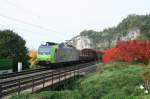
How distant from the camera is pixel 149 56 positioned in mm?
52531

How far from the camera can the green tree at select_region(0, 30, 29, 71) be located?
46625mm

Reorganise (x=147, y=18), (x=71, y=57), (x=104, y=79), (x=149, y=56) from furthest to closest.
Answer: (x=147, y=18), (x=71, y=57), (x=149, y=56), (x=104, y=79)

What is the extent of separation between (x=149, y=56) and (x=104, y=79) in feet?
71.1

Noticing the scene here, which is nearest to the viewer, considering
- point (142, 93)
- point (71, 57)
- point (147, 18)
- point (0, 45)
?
point (142, 93)

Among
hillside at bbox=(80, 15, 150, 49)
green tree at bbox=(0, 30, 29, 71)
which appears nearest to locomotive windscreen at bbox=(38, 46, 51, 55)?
green tree at bbox=(0, 30, 29, 71)

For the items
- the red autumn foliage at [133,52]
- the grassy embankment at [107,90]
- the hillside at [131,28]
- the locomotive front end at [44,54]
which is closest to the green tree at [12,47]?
the locomotive front end at [44,54]

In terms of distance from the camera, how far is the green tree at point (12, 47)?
153ft

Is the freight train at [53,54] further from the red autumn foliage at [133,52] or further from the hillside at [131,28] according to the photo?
the hillside at [131,28]

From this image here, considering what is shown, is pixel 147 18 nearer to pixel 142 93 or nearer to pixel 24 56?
pixel 24 56

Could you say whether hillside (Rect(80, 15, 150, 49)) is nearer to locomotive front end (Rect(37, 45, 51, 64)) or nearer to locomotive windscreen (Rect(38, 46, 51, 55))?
locomotive windscreen (Rect(38, 46, 51, 55))

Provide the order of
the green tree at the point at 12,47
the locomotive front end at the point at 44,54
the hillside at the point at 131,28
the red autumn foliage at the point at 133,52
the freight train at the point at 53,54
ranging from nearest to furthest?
the locomotive front end at the point at 44,54, the freight train at the point at 53,54, the green tree at the point at 12,47, the red autumn foliage at the point at 133,52, the hillside at the point at 131,28

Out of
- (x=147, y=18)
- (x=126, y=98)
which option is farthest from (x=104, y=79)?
(x=147, y=18)

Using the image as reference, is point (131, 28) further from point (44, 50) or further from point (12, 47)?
point (12, 47)

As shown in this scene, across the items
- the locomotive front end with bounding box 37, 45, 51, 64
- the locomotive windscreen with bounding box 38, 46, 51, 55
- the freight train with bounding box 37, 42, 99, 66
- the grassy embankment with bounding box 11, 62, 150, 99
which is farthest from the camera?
the locomotive windscreen with bounding box 38, 46, 51, 55
